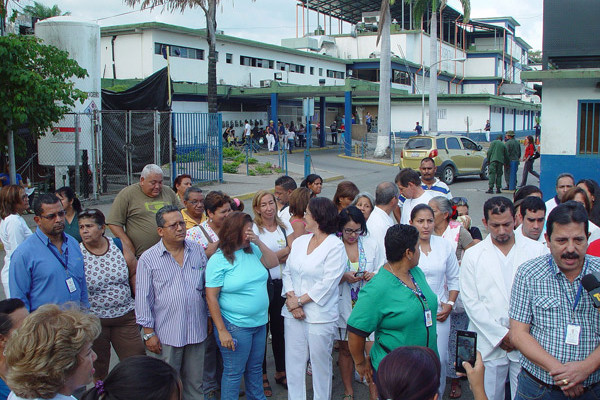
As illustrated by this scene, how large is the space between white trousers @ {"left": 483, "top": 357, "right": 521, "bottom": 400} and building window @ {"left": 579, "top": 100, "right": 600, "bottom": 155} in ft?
38.0

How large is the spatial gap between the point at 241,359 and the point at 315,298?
0.79m

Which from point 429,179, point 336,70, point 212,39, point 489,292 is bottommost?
point 489,292

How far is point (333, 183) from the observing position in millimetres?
22328

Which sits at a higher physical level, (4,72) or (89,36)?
(89,36)

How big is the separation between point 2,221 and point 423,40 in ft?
186

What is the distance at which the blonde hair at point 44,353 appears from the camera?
2.33 metres

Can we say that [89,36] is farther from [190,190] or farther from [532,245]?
[532,245]

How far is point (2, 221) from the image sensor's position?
5902 millimetres

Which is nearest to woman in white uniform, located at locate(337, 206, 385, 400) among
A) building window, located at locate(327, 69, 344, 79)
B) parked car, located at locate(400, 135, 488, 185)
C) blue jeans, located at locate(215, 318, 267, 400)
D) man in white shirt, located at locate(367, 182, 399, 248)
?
man in white shirt, located at locate(367, 182, 399, 248)

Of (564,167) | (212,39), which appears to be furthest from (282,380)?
(212,39)

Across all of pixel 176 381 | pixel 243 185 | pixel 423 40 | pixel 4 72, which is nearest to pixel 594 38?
pixel 243 185

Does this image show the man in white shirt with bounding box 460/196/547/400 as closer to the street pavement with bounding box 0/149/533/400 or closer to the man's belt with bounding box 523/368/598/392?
the man's belt with bounding box 523/368/598/392

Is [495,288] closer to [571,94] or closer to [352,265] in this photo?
[352,265]

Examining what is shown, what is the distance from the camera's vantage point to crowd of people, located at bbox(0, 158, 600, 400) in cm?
250
